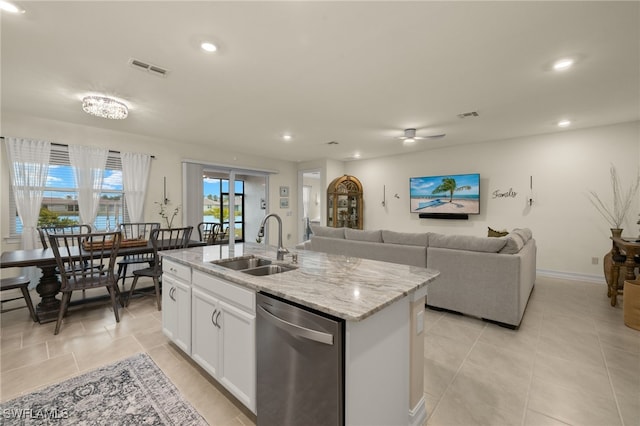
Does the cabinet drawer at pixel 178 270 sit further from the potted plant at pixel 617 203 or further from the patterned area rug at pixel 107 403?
the potted plant at pixel 617 203

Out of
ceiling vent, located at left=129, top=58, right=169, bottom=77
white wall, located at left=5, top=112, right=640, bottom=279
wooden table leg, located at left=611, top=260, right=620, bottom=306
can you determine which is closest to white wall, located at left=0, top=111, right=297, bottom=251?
white wall, located at left=5, top=112, right=640, bottom=279

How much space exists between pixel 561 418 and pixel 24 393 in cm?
351

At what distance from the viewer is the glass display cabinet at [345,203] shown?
7172 millimetres

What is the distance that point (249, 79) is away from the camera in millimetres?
2816

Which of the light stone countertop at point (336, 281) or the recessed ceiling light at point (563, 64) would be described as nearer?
the light stone countertop at point (336, 281)

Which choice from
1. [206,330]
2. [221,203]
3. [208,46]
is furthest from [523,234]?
[221,203]

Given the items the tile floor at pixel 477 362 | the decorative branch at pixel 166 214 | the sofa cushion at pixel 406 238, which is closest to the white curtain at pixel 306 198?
the decorative branch at pixel 166 214

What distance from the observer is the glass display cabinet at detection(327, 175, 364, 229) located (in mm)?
7172

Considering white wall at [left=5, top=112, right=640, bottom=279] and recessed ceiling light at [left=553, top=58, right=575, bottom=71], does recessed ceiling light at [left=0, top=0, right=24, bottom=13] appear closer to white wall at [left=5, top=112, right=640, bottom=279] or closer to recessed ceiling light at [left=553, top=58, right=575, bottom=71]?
white wall at [left=5, top=112, right=640, bottom=279]

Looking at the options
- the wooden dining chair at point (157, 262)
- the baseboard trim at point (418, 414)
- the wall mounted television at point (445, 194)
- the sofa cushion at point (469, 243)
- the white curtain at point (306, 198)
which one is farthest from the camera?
the white curtain at point (306, 198)

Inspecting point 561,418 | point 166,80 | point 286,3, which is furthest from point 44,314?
point 561,418

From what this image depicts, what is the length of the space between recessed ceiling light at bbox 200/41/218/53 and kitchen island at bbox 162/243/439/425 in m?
1.71

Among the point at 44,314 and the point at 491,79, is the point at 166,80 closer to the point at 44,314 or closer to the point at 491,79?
the point at 44,314

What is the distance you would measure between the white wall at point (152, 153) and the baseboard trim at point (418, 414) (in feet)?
17.0
